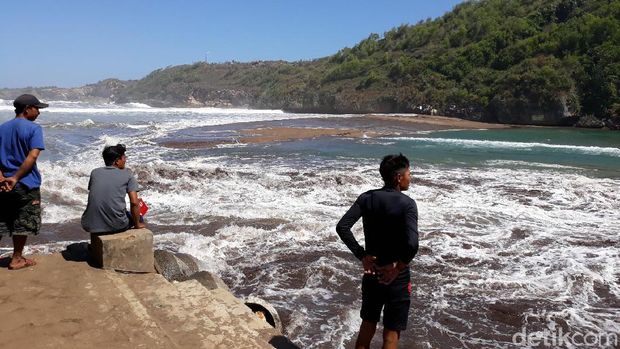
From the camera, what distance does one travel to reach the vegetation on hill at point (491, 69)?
41.6 metres

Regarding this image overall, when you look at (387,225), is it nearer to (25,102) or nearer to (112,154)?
(112,154)

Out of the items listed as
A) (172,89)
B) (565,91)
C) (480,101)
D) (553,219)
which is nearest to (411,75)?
(480,101)

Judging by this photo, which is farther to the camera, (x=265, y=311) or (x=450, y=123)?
(x=450, y=123)

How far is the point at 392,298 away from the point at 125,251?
118 inches

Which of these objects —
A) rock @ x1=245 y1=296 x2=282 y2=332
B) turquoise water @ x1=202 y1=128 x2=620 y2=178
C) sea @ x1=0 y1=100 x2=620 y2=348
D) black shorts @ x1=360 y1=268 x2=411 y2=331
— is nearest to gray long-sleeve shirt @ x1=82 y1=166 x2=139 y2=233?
rock @ x1=245 y1=296 x2=282 y2=332

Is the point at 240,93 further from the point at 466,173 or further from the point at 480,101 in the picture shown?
the point at 466,173

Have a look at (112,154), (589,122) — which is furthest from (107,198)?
(589,122)

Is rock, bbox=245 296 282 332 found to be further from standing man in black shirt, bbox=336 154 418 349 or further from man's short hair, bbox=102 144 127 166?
man's short hair, bbox=102 144 127 166

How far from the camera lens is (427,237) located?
30.2ft

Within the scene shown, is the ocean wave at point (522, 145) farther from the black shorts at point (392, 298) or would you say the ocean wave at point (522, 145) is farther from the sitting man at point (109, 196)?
the sitting man at point (109, 196)

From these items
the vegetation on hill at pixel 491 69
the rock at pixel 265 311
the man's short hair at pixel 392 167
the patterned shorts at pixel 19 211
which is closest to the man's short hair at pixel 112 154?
the patterned shorts at pixel 19 211

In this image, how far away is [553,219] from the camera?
1070 cm

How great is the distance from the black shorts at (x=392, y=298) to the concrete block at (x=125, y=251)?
2697mm

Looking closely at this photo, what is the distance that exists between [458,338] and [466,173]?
11872 mm
